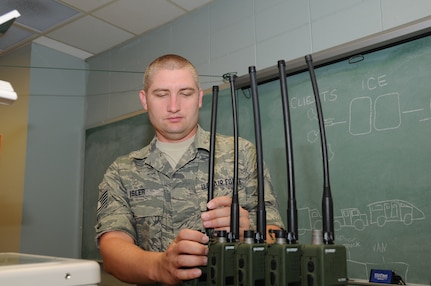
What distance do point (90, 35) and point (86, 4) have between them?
0.45 metres

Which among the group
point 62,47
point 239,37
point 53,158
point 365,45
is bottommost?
point 53,158

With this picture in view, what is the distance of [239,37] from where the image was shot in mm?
2412

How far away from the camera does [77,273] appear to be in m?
0.52

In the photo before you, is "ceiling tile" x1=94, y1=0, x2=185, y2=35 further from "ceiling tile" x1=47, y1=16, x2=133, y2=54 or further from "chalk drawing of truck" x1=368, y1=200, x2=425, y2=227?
"chalk drawing of truck" x1=368, y1=200, x2=425, y2=227

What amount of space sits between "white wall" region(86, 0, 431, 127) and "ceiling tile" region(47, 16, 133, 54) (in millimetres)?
89

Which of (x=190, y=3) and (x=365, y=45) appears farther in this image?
(x=190, y=3)

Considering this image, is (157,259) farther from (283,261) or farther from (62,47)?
(62,47)

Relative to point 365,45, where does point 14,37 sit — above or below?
above

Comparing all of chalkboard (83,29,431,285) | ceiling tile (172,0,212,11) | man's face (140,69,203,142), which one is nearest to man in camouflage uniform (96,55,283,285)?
man's face (140,69,203,142)

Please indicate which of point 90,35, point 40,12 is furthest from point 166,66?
point 90,35

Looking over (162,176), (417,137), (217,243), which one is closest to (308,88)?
(417,137)

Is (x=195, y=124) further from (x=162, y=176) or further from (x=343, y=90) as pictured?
(x=343, y=90)

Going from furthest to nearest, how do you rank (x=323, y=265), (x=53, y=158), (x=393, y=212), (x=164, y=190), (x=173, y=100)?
(x=53, y=158) < (x=393, y=212) < (x=164, y=190) < (x=173, y=100) < (x=323, y=265)

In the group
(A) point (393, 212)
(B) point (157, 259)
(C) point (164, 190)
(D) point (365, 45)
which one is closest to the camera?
(B) point (157, 259)
